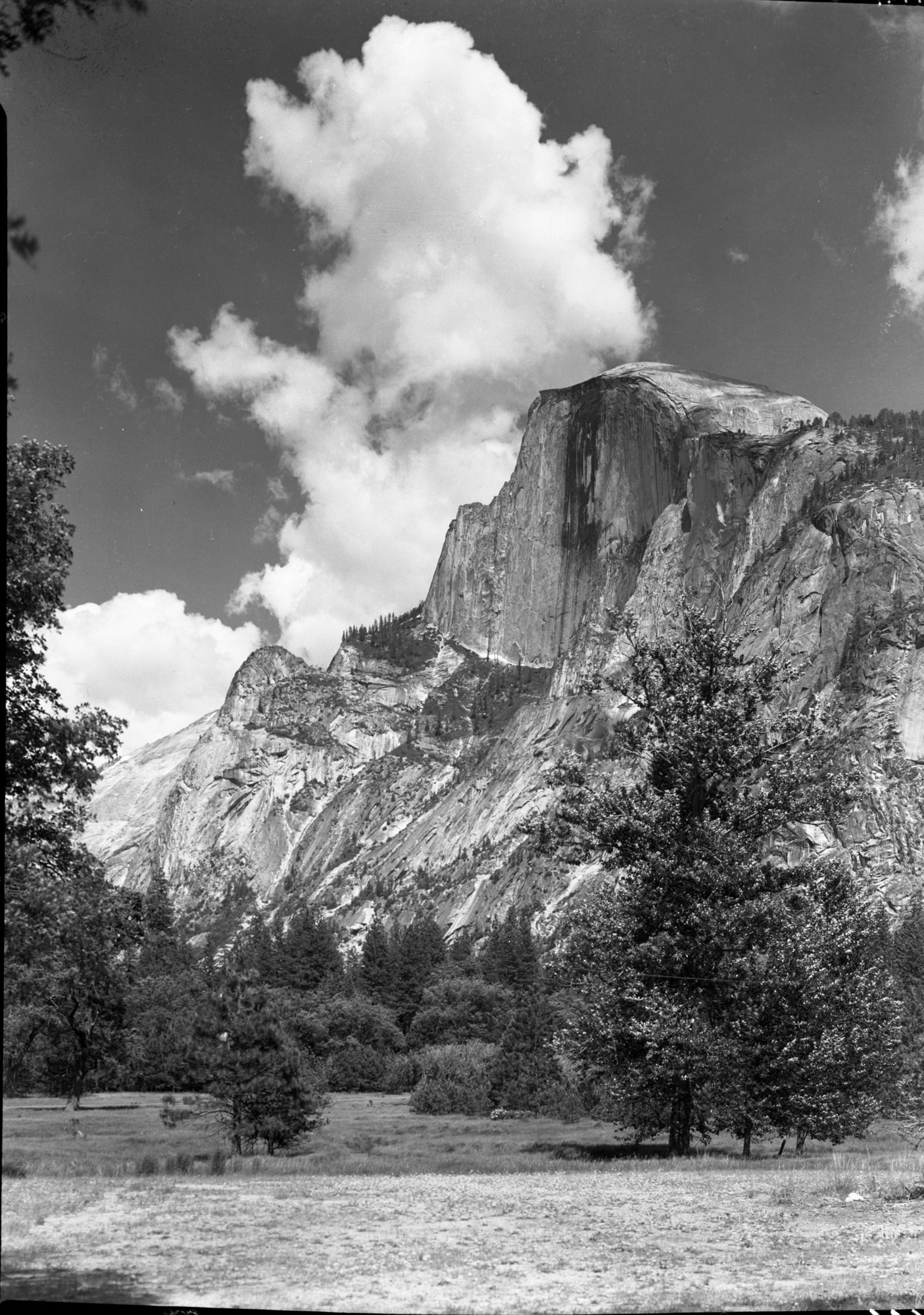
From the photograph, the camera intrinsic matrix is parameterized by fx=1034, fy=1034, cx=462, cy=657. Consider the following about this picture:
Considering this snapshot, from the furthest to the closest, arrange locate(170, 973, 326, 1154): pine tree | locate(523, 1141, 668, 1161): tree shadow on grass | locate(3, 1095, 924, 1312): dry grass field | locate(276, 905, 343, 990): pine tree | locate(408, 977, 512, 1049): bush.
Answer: locate(276, 905, 343, 990): pine tree < locate(408, 977, 512, 1049): bush < locate(523, 1141, 668, 1161): tree shadow on grass < locate(170, 973, 326, 1154): pine tree < locate(3, 1095, 924, 1312): dry grass field

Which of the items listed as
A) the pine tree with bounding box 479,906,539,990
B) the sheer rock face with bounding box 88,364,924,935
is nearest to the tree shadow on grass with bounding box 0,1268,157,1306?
the sheer rock face with bounding box 88,364,924,935

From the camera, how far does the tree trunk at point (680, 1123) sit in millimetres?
17359

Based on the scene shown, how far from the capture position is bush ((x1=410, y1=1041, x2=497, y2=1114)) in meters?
40.3

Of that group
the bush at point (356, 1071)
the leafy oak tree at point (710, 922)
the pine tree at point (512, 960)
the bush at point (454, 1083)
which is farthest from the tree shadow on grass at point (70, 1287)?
the pine tree at point (512, 960)

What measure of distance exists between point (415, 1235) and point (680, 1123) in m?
9.52

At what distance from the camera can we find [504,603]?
9281 cm

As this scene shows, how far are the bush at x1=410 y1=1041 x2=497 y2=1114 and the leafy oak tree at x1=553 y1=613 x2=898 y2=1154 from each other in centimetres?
2219

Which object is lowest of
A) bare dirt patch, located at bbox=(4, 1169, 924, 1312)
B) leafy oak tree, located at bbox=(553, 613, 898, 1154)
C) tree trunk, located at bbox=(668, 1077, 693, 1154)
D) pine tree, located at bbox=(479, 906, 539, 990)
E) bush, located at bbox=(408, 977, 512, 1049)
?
bush, located at bbox=(408, 977, 512, 1049)

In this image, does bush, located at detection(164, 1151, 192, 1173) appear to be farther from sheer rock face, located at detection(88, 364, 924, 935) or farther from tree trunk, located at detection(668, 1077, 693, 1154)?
tree trunk, located at detection(668, 1077, 693, 1154)

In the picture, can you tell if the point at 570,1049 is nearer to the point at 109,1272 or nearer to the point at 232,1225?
the point at 232,1225

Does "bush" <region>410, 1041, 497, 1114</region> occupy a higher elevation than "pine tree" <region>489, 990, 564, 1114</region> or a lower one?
lower

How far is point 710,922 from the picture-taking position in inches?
664

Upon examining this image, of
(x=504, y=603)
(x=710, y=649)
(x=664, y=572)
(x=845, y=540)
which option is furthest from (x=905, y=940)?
(x=845, y=540)

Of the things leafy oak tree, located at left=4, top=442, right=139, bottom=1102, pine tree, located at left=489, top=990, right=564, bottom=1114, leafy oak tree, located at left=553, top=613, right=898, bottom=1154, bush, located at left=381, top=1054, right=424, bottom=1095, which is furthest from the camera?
bush, located at left=381, top=1054, right=424, bottom=1095
